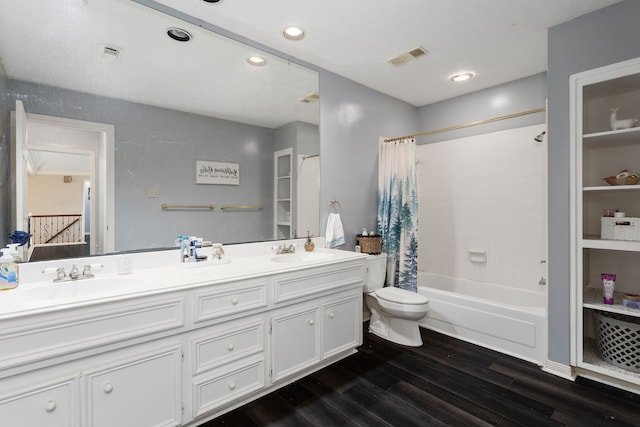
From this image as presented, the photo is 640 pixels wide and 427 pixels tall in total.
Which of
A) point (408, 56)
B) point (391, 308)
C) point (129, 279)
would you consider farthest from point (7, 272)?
point (408, 56)

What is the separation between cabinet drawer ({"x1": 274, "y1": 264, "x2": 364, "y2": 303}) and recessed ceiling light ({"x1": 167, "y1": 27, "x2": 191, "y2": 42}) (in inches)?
67.9

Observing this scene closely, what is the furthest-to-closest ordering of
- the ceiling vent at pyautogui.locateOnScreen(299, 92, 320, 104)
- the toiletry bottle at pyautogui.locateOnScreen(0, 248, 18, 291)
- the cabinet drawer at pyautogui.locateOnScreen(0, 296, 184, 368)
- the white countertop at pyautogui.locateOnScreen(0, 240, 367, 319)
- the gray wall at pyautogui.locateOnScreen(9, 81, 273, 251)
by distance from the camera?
the ceiling vent at pyautogui.locateOnScreen(299, 92, 320, 104) < the gray wall at pyautogui.locateOnScreen(9, 81, 273, 251) < the toiletry bottle at pyautogui.locateOnScreen(0, 248, 18, 291) < the white countertop at pyautogui.locateOnScreen(0, 240, 367, 319) < the cabinet drawer at pyautogui.locateOnScreen(0, 296, 184, 368)

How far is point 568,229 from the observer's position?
2.11 m

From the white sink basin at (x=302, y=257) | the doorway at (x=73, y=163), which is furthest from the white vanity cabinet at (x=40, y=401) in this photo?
the white sink basin at (x=302, y=257)

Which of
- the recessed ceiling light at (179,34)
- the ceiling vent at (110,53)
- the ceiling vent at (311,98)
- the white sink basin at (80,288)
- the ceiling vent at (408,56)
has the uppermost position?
the ceiling vent at (408,56)

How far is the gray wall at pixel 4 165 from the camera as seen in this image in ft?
4.93

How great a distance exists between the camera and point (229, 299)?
1684mm

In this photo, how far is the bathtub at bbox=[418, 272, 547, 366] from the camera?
7.61 ft

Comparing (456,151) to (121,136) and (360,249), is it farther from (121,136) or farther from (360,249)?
(121,136)

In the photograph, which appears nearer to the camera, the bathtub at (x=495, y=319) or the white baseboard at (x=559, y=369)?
the white baseboard at (x=559, y=369)

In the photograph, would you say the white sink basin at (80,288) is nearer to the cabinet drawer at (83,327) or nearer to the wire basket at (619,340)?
the cabinet drawer at (83,327)

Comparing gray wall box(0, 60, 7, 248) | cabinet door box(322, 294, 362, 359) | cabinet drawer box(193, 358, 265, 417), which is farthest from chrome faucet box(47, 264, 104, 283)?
cabinet door box(322, 294, 362, 359)

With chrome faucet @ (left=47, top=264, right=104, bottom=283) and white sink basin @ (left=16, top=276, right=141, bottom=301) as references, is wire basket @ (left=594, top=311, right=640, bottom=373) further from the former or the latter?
chrome faucet @ (left=47, top=264, right=104, bottom=283)

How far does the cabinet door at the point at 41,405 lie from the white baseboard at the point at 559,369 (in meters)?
2.88
